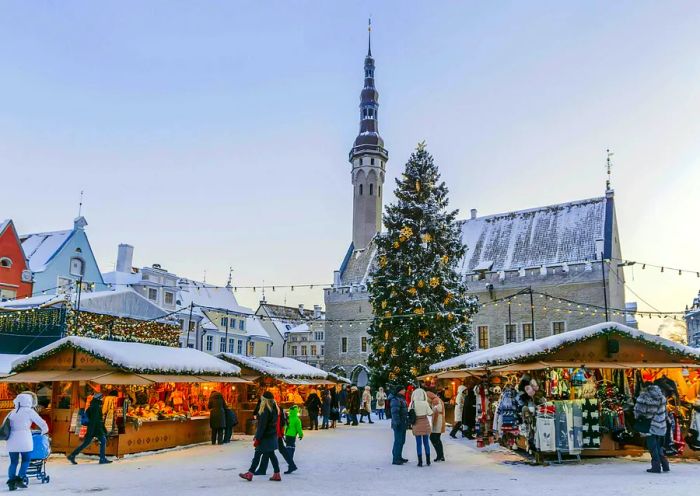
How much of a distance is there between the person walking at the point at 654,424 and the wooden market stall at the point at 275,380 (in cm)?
1193

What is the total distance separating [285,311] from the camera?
7838 centimetres

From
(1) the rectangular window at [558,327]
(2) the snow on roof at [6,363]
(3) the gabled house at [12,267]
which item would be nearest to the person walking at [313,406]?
(2) the snow on roof at [6,363]

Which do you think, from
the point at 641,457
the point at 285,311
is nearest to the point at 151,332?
the point at 641,457

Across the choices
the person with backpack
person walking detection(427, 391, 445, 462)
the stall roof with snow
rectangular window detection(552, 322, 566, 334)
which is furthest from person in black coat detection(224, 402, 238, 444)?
rectangular window detection(552, 322, 566, 334)

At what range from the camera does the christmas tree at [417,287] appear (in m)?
28.0

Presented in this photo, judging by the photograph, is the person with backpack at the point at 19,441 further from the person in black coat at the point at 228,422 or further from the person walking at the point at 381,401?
the person walking at the point at 381,401

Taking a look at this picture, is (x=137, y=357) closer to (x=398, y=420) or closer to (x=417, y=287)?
(x=398, y=420)

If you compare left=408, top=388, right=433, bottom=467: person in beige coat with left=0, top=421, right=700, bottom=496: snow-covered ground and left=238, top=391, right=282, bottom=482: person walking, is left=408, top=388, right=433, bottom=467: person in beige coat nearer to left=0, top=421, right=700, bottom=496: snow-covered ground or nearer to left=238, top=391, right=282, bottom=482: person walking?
left=0, top=421, right=700, bottom=496: snow-covered ground

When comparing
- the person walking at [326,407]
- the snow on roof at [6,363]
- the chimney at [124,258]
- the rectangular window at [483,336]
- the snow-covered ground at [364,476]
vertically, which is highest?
the chimney at [124,258]

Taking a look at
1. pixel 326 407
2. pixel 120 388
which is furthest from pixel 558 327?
pixel 120 388

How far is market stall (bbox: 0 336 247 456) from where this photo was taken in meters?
13.4

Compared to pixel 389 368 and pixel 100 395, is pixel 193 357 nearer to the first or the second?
pixel 100 395

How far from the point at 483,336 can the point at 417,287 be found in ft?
43.2

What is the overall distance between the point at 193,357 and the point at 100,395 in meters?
4.77
